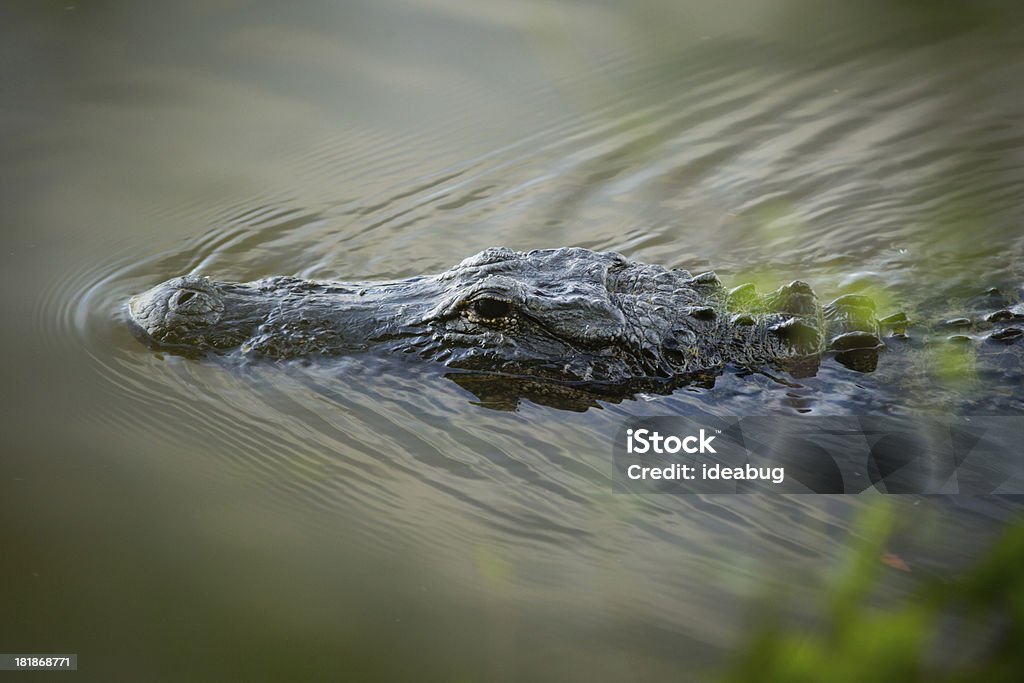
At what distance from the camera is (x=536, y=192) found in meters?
5.51

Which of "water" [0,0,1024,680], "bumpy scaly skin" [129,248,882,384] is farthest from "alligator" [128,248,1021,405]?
"water" [0,0,1024,680]

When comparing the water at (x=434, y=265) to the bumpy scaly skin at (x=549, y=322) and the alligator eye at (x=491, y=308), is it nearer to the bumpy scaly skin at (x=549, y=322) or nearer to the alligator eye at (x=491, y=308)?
the bumpy scaly skin at (x=549, y=322)

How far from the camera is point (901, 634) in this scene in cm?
256

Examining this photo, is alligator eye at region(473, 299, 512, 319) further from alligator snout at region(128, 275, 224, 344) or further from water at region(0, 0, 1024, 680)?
alligator snout at region(128, 275, 224, 344)

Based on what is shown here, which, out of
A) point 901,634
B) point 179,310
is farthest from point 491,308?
point 901,634

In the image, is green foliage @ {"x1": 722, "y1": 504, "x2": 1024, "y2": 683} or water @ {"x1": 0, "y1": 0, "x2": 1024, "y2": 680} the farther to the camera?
water @ {"x1": 0, "y1": 0, "x2": 1024, "y2": 680}

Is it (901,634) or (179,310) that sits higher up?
(179,310)

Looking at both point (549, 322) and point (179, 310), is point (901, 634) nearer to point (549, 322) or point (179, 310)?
point (549, 322)

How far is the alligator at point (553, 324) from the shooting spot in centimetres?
377

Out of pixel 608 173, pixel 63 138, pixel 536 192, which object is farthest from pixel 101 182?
pixel 608 173

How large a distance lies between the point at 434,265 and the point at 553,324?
1.20 metres

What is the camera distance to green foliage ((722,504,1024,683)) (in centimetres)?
235

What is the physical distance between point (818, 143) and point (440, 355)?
3460 millimetres

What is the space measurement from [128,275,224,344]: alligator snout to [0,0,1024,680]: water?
164mm
